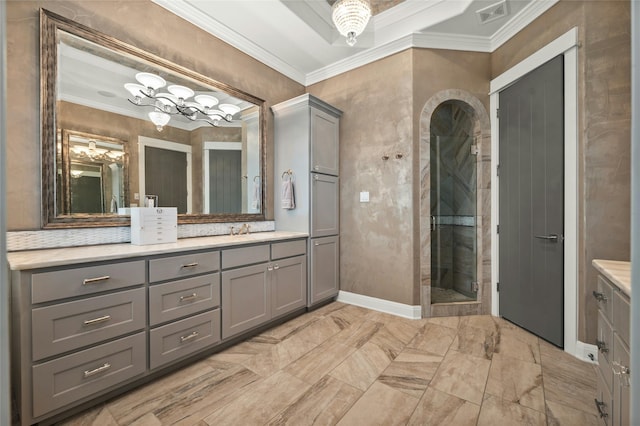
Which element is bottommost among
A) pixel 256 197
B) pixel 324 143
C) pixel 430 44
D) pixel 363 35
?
pixel 256 197

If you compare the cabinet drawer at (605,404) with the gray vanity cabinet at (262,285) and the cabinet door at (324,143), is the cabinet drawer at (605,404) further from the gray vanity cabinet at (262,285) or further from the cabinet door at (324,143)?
the cabinet door at (324,143)

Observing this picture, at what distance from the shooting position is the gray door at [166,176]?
2348mm

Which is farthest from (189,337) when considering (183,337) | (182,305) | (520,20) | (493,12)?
(520,20)

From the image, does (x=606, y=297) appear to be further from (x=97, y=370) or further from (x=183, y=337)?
(x=97, y=370)

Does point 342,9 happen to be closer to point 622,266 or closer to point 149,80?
point 149,80

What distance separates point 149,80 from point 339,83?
2168mm

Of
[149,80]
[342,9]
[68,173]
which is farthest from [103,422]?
[342,9]

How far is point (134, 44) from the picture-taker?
2236 mm

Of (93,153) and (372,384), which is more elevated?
(93,153)

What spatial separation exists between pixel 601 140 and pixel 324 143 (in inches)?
94.6

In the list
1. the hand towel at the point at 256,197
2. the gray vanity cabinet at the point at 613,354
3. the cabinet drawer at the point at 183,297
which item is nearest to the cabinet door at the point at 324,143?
the hand towel at the point at 256,197

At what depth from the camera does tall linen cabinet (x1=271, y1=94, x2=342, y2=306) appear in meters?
3.09

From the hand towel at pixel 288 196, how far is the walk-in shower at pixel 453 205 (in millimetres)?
1618

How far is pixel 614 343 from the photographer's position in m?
1.19
